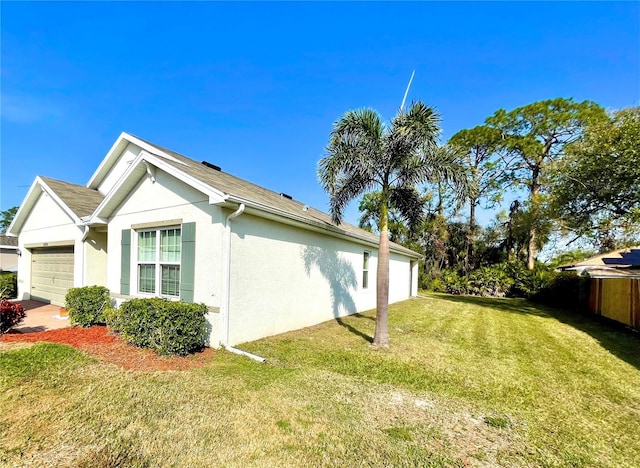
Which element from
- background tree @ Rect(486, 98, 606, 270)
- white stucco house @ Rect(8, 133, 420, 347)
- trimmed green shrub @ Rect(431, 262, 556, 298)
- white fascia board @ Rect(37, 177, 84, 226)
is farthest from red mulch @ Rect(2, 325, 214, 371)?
background tree @ Rect(486, 98, 606, 270)

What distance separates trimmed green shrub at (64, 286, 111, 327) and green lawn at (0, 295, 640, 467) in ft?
6.71

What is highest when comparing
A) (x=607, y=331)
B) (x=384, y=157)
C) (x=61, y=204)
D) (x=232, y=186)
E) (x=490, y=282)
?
(x=384, y=157)

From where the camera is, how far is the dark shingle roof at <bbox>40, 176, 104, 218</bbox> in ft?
34.0

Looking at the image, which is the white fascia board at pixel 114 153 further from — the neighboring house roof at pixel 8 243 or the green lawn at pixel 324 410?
the neighboring house roof at pixel 8 243

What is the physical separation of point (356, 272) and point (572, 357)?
22.7ft

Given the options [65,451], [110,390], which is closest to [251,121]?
[110,390]

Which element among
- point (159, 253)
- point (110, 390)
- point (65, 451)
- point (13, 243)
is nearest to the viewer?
point (65, 451)

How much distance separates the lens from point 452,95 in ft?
41.1

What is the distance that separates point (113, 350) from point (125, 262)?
9.87 feet

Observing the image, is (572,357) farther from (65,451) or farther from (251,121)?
(251,121)

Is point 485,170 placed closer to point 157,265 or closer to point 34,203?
point 157,265

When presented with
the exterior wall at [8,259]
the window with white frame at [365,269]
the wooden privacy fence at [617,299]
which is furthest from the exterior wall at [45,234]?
the wooden privacy fence at [617,299]

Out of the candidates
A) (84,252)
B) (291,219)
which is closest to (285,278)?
(291,219)

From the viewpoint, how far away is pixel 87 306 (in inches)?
317
